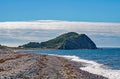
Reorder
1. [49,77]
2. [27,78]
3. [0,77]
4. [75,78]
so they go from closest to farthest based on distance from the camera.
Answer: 1. [0,77]
2. [27,78]
3. [49,77]
4. [75,78]

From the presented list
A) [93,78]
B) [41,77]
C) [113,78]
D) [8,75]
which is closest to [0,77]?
[8,75]

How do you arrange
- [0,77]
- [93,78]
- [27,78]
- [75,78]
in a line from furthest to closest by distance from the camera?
[93,78] → [75,78] → [27,78] → [0,77]

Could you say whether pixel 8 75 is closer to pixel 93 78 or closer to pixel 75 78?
pixel 75 78

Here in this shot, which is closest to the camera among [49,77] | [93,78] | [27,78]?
[27,78]

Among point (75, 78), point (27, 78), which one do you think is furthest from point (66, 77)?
point (27, 78)

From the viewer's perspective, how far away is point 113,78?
48.6 m

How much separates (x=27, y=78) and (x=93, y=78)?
13.9 metres

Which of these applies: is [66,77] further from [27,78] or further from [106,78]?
[106,78]

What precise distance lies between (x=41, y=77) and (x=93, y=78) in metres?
11.4

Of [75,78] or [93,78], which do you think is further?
[93,78]

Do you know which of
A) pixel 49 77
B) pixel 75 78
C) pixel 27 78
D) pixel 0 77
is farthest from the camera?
pixel 75 78

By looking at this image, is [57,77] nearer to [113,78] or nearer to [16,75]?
[16,75]

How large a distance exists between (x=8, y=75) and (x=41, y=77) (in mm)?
4193

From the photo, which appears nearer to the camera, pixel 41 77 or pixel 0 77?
pixel 0 77
